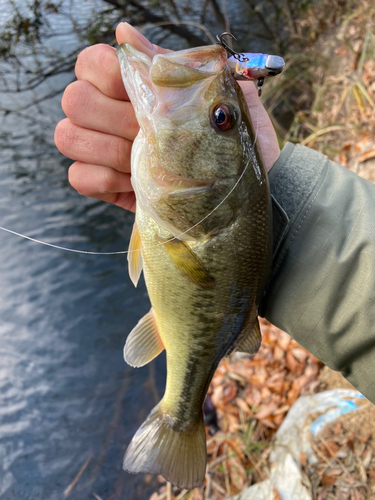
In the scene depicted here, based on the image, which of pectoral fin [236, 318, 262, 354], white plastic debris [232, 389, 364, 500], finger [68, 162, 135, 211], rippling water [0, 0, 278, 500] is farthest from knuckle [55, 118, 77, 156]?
white plastic debris [232, 389, 364, 500]

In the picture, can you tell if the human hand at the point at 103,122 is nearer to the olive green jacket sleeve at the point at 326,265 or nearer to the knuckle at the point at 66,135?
the knuckle at the point at 66,135

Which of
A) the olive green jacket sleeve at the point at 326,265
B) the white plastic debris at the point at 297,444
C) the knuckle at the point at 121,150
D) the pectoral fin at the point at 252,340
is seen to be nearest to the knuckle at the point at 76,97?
the knuckle at the point at 121,150

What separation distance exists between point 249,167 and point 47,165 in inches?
222

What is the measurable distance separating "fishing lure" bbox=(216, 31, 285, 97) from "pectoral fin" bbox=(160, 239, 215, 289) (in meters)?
0.66

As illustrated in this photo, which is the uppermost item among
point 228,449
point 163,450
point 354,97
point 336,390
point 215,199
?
point 215,199

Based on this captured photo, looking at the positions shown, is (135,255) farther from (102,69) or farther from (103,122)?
(102,69)

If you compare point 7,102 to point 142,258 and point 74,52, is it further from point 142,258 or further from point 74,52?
point 142,258

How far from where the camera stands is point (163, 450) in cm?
174

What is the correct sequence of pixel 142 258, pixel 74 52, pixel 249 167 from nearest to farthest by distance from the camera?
1. pixel 249 167
2. pixel 142 258
3. pixel 74 52

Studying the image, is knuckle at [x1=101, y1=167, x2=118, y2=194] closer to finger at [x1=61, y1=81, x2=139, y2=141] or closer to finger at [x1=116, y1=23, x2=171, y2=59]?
finger at [x1=61, y1=81, x2=139, y2=141]

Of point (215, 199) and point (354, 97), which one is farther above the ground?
point (215, 199)

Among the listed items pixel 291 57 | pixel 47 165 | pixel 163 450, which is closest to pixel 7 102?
pixel 47 165

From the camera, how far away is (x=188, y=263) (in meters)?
1.38

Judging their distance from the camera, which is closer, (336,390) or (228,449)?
(336,390)
